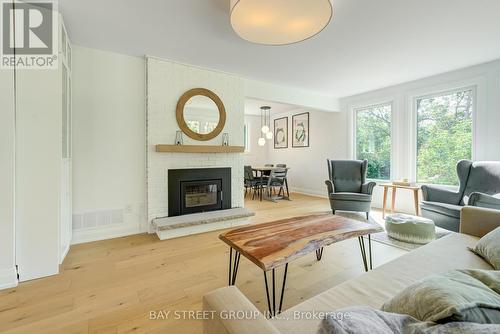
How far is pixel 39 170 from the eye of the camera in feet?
6.59

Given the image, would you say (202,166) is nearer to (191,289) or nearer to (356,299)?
(191,289)

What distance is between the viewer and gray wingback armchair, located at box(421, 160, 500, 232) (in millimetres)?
2742

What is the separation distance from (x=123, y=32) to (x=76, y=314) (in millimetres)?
2717

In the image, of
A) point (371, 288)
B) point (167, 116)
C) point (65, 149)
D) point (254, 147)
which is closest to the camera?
point (371, 288)

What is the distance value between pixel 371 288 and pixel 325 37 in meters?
2.59

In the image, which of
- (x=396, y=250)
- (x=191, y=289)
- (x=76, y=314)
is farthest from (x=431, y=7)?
(x=76, y=314)

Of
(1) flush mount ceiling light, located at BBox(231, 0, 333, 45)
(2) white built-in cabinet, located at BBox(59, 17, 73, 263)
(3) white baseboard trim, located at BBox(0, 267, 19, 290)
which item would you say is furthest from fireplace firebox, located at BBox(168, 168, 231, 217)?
(1) flush mount ceiling light, located at BBox(231, 0, 333, 45)

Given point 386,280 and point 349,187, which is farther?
point 349,187

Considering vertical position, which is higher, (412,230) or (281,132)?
(281,132)

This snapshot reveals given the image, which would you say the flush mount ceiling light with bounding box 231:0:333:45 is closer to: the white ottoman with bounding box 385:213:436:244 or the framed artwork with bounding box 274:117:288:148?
the white ottoman with bounding box 385:213:436:244

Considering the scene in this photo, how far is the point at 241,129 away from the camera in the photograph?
3961mm

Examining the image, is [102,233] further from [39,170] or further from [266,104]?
[266,104]

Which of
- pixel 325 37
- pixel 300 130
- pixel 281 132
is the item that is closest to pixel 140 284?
pixel 325 37

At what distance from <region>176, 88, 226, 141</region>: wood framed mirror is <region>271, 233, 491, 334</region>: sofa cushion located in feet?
9.58
